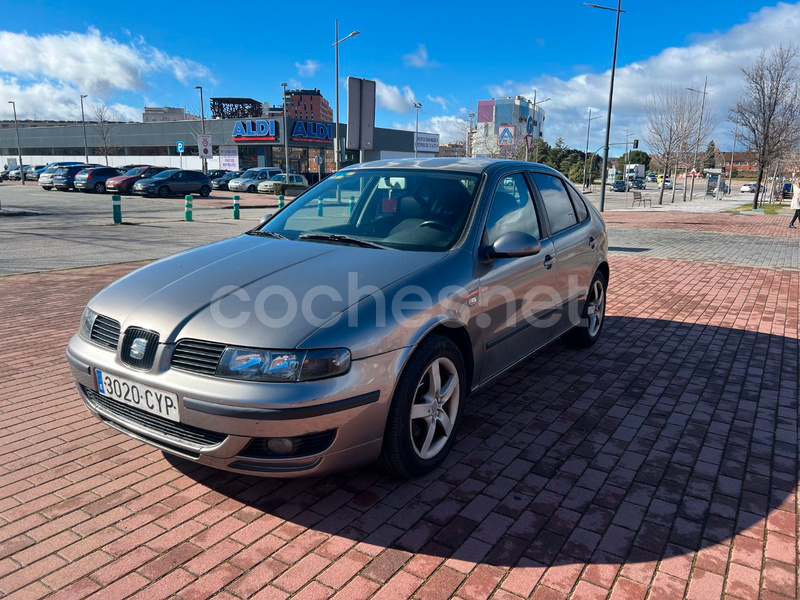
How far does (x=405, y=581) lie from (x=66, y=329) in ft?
16.9

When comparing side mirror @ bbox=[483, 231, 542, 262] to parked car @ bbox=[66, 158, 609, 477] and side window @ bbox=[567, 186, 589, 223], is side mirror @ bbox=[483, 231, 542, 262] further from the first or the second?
side window @ bbox=[567, 186, 589, 223]

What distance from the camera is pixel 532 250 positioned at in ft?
12.0

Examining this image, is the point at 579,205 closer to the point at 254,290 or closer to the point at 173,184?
the point at 254,290

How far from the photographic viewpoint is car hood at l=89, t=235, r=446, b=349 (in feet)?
9.08

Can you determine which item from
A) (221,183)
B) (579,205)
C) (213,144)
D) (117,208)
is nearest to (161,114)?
(213,144)

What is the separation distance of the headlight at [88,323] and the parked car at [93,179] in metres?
35.3

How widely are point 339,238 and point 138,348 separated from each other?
1418 millimetres

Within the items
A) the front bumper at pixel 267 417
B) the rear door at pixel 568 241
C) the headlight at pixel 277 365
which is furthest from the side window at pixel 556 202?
the headlight at pixel 277 365

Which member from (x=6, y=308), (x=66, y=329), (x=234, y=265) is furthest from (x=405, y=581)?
(x=6, y=308)

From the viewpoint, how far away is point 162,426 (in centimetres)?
286

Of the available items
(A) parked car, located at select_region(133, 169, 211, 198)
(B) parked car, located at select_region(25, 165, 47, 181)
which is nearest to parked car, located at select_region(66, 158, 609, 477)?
(A) parked car, located at select_region(133, 169, 211, 198)

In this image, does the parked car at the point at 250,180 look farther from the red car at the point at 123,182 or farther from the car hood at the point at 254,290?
the car hood at the point at 254,290

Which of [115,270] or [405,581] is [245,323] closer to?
[405,581]

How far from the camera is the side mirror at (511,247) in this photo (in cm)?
357
